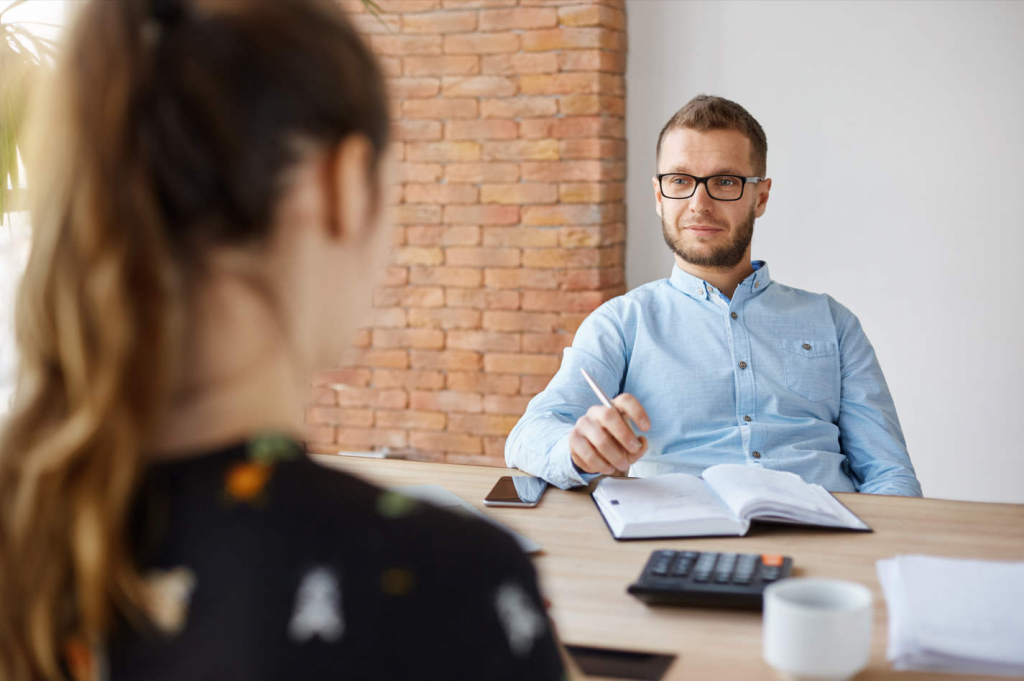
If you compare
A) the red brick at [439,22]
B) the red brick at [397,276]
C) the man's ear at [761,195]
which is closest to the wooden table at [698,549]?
the man's ear at [761,195]

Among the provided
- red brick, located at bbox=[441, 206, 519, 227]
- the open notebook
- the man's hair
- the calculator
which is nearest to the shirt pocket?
the man's hair

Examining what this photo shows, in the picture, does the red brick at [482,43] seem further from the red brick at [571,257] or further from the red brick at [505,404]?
the red brick at [505,404]

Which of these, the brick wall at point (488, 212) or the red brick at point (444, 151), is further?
Result: the red brick at point (444, 151)

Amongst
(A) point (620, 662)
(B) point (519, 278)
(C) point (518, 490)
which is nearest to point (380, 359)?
(B) point (519, 278)

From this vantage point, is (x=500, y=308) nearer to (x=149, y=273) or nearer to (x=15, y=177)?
(x=15, y=177)

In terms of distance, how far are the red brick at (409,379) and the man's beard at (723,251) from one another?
139cm

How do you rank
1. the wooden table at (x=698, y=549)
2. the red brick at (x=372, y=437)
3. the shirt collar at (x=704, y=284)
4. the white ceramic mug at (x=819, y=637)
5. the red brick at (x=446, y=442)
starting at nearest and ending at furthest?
the white ceramic mug at (x=819, y=637) → the wooden table at (x=698, y=549) → the shirt collar at (x=704, y=284) → the red brick at (x=446, y=442) → the red brick at (x=372, y=437)

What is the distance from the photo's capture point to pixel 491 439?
3.24 m

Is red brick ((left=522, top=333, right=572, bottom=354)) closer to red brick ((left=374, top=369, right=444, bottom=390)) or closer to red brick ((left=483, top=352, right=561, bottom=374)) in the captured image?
red brick ((left=483, top=352, right=561, bottom=374))

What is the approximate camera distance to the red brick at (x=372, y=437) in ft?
11.0

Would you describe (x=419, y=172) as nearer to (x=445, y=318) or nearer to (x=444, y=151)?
(x=444, y=151)

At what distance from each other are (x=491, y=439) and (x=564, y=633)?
228 centimetres

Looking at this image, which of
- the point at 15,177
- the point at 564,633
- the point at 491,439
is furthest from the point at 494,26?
the point at 564,633

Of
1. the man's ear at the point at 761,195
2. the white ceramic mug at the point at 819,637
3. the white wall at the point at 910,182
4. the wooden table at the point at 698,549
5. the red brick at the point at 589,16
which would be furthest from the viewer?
the red brick at the point at 589,16
